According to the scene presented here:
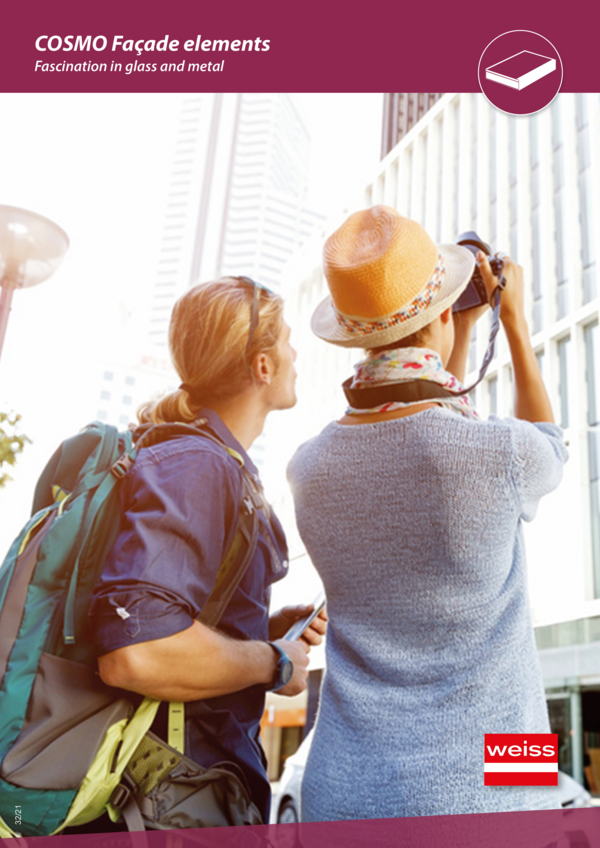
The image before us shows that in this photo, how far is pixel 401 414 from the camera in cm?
134

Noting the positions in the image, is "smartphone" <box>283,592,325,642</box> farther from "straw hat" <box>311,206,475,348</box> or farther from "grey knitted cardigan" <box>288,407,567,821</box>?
"straw hat" <box>311,206,475,348</box>

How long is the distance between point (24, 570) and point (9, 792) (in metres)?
0.35

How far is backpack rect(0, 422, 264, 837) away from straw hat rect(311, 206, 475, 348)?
42 centimetres

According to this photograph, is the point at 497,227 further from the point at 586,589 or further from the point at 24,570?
the point at 24,570

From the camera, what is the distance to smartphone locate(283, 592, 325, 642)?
1695 mm

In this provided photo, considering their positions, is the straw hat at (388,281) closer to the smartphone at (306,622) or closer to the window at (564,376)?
the smartphone at (306,622)

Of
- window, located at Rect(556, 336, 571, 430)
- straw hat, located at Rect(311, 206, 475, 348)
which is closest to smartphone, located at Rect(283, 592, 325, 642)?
straw hat, located at Rect(311, 206, 475, 348)

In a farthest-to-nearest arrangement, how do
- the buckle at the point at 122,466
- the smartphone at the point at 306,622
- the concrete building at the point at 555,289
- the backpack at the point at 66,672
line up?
the concrete building at the point at 555,289 < the smartphone at the point at 306,622 < the buckle at the point at 122,466 < the backpack at the point at 66,672

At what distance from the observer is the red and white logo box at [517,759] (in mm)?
1132
